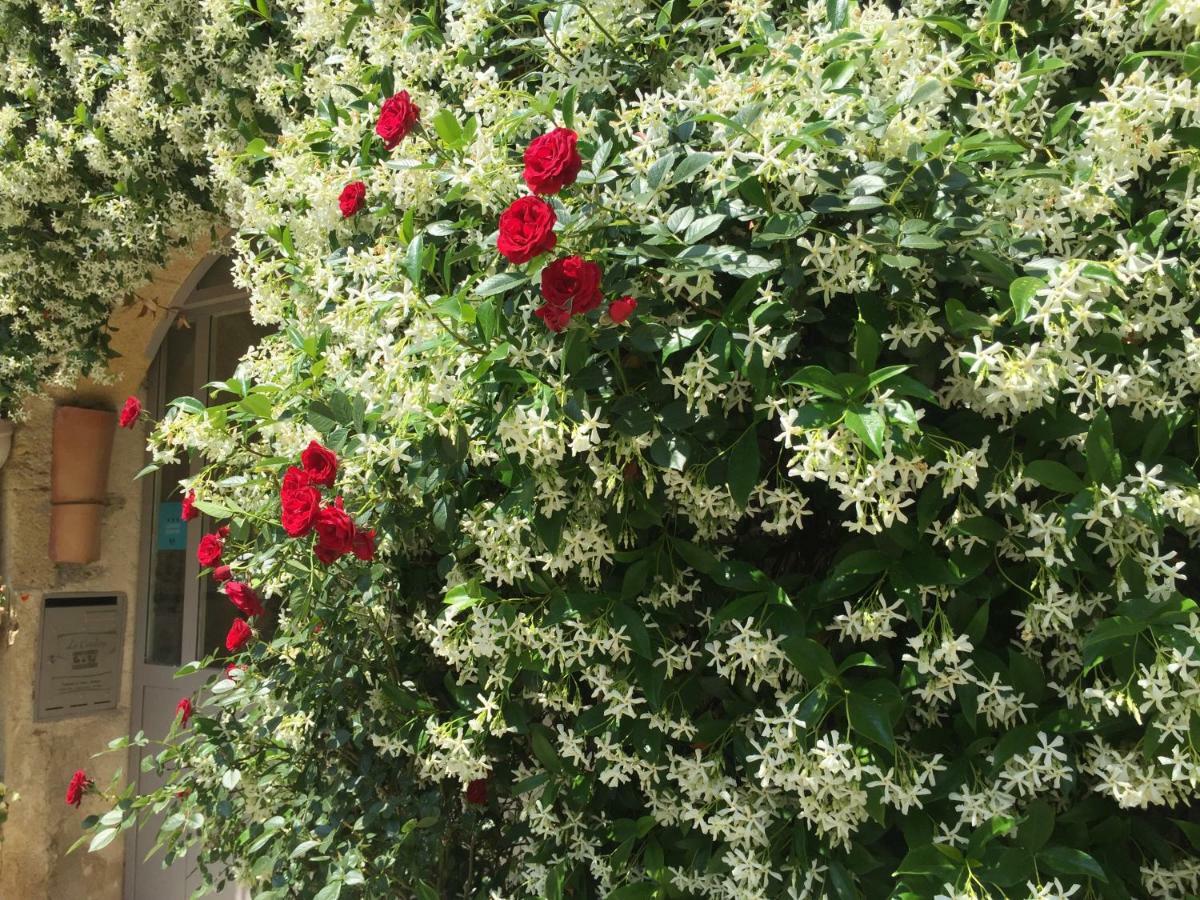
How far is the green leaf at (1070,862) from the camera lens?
1.18 meters

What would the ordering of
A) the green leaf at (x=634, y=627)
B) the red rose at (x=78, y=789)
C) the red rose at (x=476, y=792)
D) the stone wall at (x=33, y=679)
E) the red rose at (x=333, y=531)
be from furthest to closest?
the stone wall at (x=33, y=679), the red rose at (x=78, y=789), the red rose at (x=476, y=792), the red rose at (x=333, y=531), the green leaf at (x=634, y=627)

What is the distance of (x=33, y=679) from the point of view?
382 cm

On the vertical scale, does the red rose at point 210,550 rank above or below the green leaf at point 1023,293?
below

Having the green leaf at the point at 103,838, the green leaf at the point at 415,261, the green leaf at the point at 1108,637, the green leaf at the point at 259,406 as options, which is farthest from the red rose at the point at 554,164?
the green leaf at the point at 103,838

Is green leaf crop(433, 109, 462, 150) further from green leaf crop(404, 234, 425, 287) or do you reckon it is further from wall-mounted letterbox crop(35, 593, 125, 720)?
wall-mounted letterbox crop(35, 593, 125, 720)

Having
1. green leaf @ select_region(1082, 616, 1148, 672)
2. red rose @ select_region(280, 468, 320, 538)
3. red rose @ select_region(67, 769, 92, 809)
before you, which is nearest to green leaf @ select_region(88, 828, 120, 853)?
red rose @ select_region(67, 769, 92, 809)

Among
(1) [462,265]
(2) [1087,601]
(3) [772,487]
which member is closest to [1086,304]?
(2) [1087,601]

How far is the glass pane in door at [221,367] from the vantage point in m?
4.05

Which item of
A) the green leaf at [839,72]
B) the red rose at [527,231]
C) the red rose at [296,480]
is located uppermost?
the green leaf at [839,72]

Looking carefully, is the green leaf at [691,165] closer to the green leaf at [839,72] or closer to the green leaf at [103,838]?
the green leaf at [839,72]

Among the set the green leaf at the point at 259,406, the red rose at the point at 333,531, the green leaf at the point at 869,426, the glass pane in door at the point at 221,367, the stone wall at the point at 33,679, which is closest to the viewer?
the green leaf at the point at 869,426

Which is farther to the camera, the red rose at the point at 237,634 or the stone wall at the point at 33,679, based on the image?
the stone wall at the point at 33,679

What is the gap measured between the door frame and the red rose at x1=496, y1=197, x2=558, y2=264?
3092 mm

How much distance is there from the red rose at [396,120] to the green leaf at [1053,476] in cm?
105
